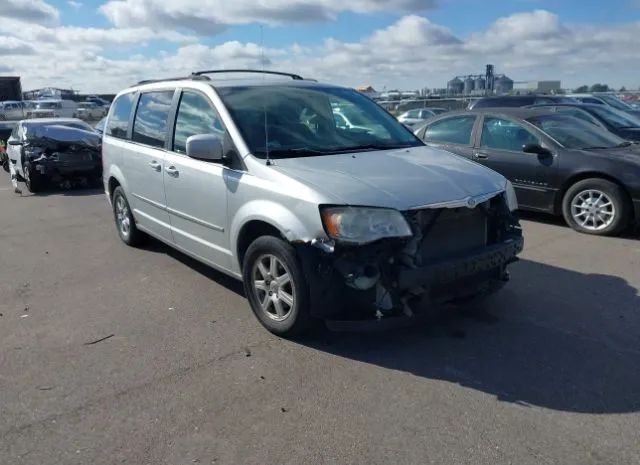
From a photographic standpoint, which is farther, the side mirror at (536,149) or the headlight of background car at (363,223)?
the side mirror at (536,149)

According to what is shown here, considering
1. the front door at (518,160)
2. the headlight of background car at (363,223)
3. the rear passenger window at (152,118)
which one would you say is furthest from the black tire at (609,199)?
the rear passenger window at (152,118)

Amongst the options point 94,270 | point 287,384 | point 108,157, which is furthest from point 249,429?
point 108,157

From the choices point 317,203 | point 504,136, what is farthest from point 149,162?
point 504,136

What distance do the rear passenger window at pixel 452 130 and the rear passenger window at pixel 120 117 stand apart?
15.3 ft

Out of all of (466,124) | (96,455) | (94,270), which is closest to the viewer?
(96,455)

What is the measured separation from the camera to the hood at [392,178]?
3705mm

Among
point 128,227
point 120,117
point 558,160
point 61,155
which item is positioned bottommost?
point 128,227

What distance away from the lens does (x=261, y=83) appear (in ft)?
16.6

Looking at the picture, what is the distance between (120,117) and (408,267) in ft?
14.9

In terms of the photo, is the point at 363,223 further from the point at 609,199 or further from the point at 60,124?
the point at 60,124

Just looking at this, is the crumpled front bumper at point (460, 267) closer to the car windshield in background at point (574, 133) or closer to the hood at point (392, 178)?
the hood at point (392, 178)

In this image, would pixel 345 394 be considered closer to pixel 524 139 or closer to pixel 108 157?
pixel 108 157

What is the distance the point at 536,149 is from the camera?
7344 mm

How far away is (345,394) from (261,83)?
2941mm
